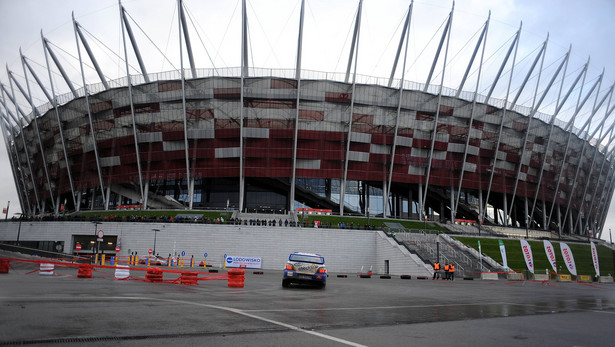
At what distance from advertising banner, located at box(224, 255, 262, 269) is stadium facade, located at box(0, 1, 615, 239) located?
16.0 metres

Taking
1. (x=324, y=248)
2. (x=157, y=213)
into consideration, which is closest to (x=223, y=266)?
(x=324, y=248)

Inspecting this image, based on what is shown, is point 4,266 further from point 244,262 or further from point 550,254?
point 550,254

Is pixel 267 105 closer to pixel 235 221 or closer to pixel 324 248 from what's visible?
pixel 235 221

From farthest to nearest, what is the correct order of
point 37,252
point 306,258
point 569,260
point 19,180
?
point 19,180, point 569,260, point 37,252, point 306,258

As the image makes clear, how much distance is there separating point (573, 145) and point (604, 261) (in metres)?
33.9

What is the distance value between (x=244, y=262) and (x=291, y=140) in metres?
23.0

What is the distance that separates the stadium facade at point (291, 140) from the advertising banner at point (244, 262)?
15971 millimetres

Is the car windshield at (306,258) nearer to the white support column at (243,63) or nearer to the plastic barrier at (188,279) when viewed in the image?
the plastic barrier at (188,279)

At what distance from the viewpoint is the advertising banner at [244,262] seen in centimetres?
5025

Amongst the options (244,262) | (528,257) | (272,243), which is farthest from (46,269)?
(528,257)

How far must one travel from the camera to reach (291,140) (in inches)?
2621

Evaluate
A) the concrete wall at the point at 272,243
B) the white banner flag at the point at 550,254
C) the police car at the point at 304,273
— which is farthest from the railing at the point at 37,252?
the white banner flag at the point at 550,254

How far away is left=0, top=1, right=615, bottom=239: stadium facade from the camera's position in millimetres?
65375

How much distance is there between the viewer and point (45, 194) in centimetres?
8362
